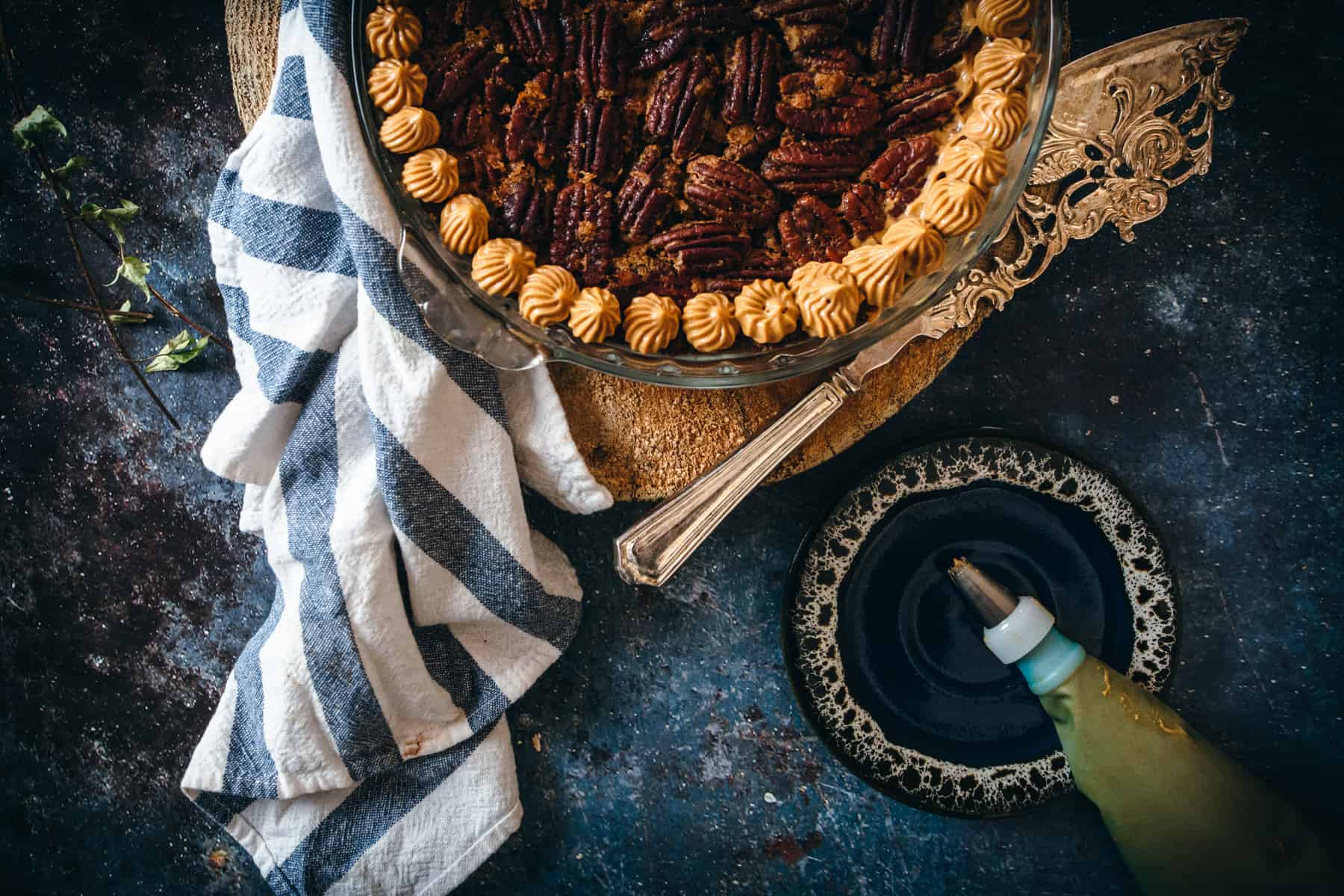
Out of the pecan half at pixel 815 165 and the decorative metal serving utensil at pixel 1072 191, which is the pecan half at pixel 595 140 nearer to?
the pecan half at pixel 815 165

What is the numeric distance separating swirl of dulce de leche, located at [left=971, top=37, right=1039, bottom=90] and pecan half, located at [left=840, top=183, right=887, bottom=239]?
0.71 feet

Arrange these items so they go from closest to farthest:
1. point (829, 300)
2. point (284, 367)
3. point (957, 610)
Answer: point (829, 300)
point (284, 367)
point (957, 610)

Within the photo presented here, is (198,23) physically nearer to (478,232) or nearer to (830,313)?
(478,232)

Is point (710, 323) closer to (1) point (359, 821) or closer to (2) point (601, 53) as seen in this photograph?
(2) point (601, 53)

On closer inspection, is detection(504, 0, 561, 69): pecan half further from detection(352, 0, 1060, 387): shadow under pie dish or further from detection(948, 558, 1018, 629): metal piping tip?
detection(948, 558, 1018, 629): metal piping tip

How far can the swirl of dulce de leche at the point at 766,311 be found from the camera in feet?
3.81

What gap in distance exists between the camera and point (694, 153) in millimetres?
1240

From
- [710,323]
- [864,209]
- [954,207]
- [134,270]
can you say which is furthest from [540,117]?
[134,270]

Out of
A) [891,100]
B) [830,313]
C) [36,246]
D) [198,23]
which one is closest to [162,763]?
[36,246]

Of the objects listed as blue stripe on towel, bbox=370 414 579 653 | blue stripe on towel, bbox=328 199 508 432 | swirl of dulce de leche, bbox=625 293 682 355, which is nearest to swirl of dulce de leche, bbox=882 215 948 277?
swirl of dulce de leche, bbox=625 293 682 355

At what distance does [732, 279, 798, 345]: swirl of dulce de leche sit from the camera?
1162 millimetres

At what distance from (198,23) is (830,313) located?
125 cm

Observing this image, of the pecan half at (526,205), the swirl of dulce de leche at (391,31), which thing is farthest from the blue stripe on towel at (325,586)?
the swirl of dulce de leche at (391,31)

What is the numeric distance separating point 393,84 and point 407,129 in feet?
0.23
